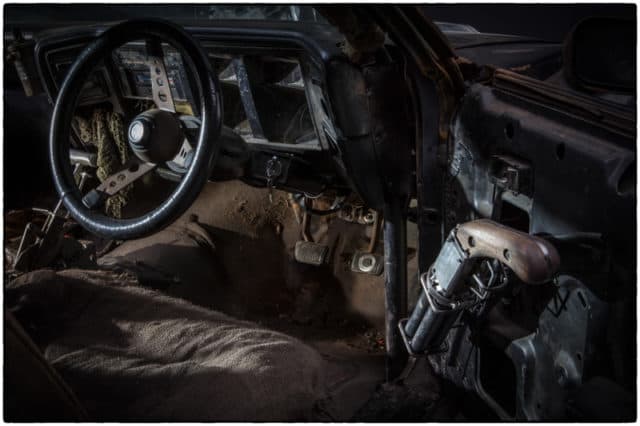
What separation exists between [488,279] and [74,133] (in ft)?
7.69

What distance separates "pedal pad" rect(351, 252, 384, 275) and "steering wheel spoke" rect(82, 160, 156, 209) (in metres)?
1.23

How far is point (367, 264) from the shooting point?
2.68 meters

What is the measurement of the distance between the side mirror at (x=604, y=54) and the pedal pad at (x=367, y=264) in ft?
4.73

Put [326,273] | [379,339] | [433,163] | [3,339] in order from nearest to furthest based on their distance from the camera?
1. [3,339]
2. [433,163]
3. [379,339]
4. [326,273]

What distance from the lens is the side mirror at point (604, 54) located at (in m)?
1.31

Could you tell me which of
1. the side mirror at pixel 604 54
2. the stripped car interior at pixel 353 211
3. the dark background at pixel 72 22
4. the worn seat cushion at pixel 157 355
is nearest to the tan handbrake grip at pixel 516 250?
the stripped car interior at pixel 353 211

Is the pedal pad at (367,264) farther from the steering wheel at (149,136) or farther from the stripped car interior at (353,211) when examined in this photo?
the steering wheel at (149,136)

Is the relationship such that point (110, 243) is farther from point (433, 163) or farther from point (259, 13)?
point (433, 163)

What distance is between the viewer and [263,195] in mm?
3191

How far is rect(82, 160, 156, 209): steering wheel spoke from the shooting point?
174cm

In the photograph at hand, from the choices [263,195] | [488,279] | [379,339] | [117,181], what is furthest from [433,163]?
[263,195]

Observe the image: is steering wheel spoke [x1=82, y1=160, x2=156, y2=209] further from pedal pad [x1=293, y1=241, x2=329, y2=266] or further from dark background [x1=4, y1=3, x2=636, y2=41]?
pedal pad [x1=293, y1=241, x2=329, y2=266]

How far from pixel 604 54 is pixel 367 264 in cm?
156

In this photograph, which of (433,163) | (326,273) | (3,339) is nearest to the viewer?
(3,339)
